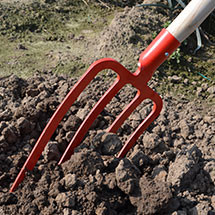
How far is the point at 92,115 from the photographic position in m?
2.30

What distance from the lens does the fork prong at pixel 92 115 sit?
2.28 meters

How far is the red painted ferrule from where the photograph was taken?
212 cm

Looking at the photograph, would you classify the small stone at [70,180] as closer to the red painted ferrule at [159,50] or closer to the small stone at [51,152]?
the small stone at [51,152]

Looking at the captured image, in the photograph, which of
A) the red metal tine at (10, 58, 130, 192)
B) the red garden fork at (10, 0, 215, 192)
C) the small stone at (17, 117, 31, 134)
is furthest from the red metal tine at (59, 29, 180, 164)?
the small stone at (17, 117, 31, 134)

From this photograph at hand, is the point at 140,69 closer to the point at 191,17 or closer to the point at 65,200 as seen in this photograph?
the point at 191,17

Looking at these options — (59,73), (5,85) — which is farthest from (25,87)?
(59,73)

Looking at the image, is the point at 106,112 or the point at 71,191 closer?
the point at 71,191

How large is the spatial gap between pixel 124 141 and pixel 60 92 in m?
0.89

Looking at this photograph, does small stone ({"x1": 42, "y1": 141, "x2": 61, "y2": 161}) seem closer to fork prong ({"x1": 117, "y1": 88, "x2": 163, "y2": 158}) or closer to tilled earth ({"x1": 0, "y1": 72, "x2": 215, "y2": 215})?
tilled earth ({"x1": 0, "y1": 72, "x2": 215, "y2": 215})

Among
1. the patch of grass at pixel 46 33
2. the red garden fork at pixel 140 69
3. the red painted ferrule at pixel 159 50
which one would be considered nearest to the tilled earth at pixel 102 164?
the red garden fork at pixel 140 69

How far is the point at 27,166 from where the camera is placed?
2.19 meters

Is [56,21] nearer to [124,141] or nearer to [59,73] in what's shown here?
[59,73]

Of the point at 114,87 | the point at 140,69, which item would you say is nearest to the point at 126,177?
the point at 114,87

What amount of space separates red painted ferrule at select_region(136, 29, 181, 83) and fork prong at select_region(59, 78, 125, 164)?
225 mm
